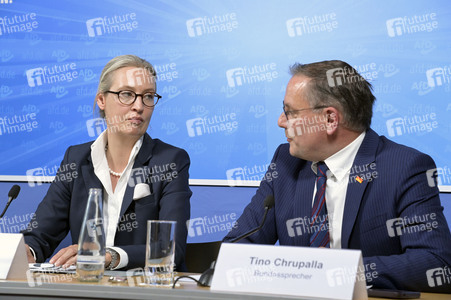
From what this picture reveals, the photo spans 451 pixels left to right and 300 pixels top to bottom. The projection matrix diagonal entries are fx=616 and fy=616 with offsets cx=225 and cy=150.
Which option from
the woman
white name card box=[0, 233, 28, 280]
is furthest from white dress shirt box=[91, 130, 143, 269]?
white name card box=[0, 233, 28, 280]

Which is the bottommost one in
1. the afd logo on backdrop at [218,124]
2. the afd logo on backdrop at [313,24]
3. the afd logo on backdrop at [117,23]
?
the afd logo on backdrop at [218,124]

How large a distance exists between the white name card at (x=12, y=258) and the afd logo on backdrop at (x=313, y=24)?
7.74 ft

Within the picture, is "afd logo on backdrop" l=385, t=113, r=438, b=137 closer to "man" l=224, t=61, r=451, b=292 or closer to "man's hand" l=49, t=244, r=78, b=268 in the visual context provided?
"man" l=224, t=61, r=451, b=292

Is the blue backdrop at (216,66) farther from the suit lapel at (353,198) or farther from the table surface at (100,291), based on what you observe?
the table surface at (100,291)

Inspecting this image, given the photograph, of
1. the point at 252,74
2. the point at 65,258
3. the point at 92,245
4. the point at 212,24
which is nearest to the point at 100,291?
the point at 92,245

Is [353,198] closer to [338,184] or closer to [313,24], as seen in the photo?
[338,184]

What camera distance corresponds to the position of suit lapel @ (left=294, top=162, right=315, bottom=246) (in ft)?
8.30

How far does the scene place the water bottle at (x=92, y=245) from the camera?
6.20ft

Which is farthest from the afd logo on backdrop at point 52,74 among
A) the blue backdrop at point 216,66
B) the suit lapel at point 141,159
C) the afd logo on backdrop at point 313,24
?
the afd logo on backdrop at point 313,24

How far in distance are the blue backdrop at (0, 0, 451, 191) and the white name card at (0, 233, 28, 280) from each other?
5.25 ft

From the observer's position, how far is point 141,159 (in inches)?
119

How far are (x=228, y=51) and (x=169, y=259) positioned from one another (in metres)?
2.27

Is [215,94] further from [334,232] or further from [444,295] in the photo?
[444,295]

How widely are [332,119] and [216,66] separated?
4.93 feet
